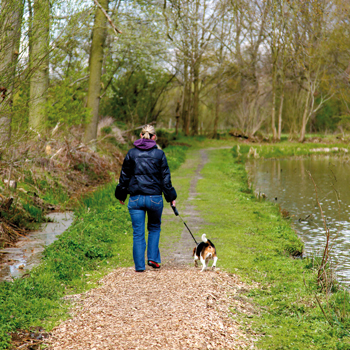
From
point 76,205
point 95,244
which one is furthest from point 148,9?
point 95,244

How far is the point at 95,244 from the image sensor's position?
780 centimetres

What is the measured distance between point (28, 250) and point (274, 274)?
4.41m

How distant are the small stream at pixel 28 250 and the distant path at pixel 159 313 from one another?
5.08ft

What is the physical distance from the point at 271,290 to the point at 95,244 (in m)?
3.27

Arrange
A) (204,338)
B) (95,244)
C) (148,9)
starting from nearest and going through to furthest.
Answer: (204,338)
(95,244)
(148,9)

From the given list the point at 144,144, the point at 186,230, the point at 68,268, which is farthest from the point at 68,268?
the point at 186,230

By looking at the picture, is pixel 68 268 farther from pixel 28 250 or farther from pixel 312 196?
pixel 312 196

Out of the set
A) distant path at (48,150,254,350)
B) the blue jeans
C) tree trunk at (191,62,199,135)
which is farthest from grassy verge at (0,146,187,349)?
tree trunk at (191,62,199,135)

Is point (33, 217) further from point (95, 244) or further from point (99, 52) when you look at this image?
point (99, 52)

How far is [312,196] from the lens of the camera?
15.3 m

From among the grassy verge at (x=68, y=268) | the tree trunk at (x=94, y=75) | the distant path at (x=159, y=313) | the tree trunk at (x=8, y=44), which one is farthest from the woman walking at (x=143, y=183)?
the tree trunk at (x=94, y=75)

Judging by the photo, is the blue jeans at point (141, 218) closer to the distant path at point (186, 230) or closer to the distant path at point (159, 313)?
the distant path at point (159, 313)

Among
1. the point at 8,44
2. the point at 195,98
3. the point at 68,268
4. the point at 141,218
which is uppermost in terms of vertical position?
the point at 195,98

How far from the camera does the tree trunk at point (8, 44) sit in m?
6.93
